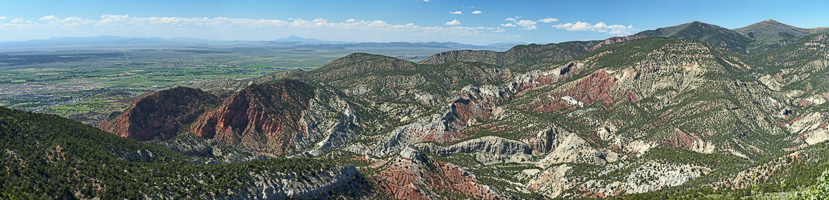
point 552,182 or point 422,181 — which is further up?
point 422,181

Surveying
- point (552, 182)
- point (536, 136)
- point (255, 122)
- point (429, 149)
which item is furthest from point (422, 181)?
point (255, 122)

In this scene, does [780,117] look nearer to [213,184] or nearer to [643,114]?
[643,114]

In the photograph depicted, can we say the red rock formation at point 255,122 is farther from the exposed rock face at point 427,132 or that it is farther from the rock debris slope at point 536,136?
the exposed rock face at point 427,132

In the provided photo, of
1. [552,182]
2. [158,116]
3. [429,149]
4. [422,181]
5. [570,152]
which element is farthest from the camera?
[429,149]

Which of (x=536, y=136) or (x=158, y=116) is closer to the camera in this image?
(x=158, y=116)

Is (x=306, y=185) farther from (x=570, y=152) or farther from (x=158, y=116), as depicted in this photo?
(x=158, y=116)

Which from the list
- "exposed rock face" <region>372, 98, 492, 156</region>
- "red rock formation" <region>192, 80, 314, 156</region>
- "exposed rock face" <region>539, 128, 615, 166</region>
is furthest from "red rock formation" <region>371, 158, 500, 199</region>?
"red rock formation" <region>192, 80, 314, 156</region>

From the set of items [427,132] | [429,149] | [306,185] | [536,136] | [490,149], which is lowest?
[490,149]
